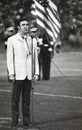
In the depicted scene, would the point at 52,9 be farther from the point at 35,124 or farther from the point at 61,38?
the point at 35,124

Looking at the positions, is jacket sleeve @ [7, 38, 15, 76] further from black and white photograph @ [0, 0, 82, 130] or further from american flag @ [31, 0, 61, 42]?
american flag @ [31, 0, 61, 42]

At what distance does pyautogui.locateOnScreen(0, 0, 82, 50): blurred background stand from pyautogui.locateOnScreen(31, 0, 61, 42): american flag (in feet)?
0.10

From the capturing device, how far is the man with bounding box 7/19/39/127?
295 cm

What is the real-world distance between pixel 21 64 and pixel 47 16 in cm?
33

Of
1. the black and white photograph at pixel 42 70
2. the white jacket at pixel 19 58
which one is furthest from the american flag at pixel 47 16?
the white jacket at pixel 19 58

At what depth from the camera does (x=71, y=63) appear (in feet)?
9.89

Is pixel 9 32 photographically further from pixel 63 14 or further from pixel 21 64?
pixel 63 14

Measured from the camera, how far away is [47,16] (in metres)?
3.02

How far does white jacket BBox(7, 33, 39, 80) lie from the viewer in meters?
2.95

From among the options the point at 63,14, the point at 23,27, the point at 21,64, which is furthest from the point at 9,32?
the point at 63,14

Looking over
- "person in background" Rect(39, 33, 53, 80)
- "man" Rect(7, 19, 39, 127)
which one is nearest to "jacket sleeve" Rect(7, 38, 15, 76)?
"man" Rect(7, 19, 39, 127)

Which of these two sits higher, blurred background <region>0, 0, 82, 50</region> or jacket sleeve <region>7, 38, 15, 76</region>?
blurred background <region>0, 0, 82, 50</region>

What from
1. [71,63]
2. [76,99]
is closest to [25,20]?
[71,63]

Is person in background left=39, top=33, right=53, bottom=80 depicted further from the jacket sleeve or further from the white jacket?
the jacket sleeve
